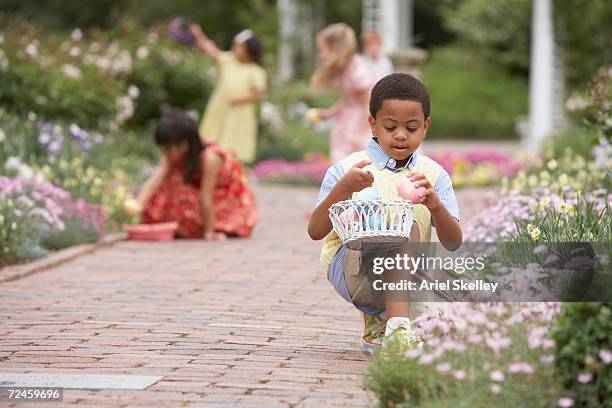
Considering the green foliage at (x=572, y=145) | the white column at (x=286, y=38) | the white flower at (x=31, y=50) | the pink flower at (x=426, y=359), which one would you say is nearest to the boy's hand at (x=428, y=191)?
the pink flower at (x=426, y=359)

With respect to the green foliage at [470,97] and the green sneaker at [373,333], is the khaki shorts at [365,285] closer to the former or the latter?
the green sneaker at [373,333]

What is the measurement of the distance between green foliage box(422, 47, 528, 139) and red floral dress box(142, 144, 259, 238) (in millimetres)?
19373

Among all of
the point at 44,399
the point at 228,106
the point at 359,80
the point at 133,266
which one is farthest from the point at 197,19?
the point at 44,399

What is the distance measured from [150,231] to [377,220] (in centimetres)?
486

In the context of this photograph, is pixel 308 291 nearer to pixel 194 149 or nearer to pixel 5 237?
pixel 5 237

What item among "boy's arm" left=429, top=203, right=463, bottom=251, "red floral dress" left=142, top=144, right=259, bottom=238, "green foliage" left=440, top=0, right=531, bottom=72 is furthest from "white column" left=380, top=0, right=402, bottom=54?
"boy's arm" left=429, top=203, right=463, bottom=251

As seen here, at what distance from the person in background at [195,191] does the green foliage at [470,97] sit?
19.4 metres

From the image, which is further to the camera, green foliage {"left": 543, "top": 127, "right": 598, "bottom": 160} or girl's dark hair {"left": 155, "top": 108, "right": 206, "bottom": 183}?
green foliage {"left": 543, "top": 127, "right": 598, "bottom": 160}

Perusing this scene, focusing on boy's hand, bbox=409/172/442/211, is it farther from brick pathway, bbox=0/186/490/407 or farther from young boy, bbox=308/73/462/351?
brick pathway, bbox=0/186/490/407

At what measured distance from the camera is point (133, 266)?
25.2 feet

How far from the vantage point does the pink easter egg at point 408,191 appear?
4.40m

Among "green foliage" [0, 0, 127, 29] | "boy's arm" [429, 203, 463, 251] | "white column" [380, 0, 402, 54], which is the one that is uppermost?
"green foliage" [0, 0, 127, 29]

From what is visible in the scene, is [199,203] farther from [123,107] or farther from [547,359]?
[547,359]

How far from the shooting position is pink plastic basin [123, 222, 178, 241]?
900cm
